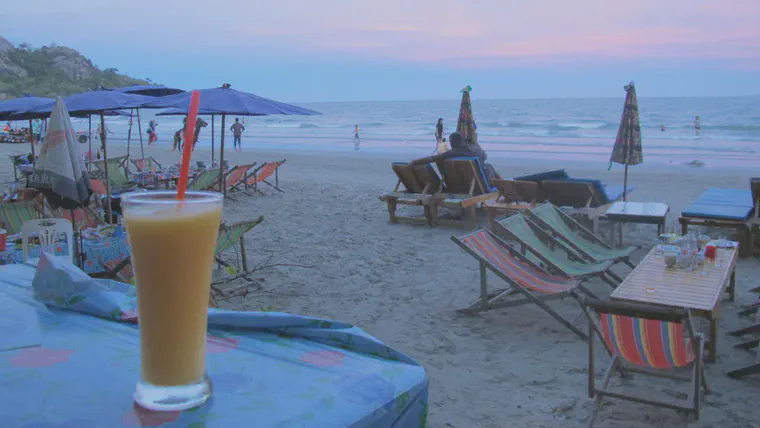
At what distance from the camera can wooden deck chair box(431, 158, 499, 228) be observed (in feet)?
28.6

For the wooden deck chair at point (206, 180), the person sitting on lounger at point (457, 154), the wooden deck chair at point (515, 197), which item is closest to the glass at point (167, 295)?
the wooden deck chair at point (515, 197)

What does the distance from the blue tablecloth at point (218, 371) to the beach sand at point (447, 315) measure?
2340 mm

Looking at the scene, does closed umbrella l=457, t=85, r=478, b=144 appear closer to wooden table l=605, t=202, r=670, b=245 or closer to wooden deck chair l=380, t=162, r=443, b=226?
wooden deck chair l=380, t=162, r=443, b=226

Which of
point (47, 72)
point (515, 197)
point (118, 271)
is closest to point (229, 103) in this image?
point (118, 271)

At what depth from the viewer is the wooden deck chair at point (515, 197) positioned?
26.0ft

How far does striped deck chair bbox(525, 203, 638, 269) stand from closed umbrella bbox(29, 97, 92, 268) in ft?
13.3

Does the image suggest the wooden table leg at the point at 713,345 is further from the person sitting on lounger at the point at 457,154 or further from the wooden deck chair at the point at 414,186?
the person sitting on lounger at the point at 457,154

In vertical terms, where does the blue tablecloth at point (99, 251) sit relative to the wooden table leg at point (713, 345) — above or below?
above

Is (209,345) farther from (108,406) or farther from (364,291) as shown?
(364,291)

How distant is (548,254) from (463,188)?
371 cm

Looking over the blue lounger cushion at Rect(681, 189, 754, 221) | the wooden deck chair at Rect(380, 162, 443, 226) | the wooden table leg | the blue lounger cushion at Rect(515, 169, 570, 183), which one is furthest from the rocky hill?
the wooden table leg

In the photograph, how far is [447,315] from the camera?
5.12 metres

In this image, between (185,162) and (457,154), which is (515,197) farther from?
(185,162)

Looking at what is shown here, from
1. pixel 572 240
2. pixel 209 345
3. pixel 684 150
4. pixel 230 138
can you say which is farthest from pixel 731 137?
pixel 209 345
